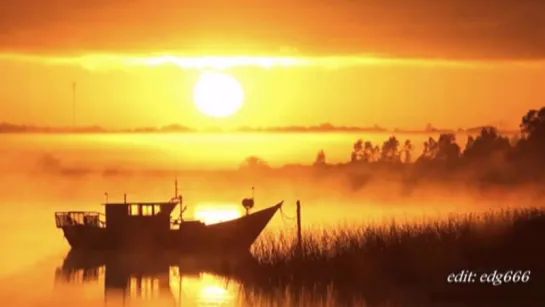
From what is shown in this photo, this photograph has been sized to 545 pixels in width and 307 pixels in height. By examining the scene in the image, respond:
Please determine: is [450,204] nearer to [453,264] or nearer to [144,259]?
[144,259]

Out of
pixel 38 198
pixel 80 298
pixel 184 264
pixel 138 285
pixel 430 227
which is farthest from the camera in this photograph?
pixel 38 198

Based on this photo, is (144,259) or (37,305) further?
(144,259)

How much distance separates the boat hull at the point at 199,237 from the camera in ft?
162

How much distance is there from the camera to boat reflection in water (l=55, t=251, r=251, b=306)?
37.2 metres

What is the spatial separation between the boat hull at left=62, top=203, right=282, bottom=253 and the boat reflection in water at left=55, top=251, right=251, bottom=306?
0.47m

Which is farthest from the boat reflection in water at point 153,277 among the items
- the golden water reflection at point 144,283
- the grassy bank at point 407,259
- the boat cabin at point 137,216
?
the grassy bank at point 407,259

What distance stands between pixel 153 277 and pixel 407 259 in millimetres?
11898

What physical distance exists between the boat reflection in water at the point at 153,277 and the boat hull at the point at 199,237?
1.54 ft

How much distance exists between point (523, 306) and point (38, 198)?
89.6 m

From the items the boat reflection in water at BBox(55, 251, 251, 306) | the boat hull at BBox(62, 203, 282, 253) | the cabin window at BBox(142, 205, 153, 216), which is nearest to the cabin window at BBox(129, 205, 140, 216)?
the cabin window at BBox(142, 205, 153, 216)

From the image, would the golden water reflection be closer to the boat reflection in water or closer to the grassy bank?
the boat reflection in water

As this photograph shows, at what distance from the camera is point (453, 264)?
3238 cm

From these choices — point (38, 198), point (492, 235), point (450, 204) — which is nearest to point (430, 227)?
point (492, 235)

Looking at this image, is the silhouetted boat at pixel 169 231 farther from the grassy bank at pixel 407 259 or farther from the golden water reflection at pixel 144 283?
the grassy bank at pixel 407 259
